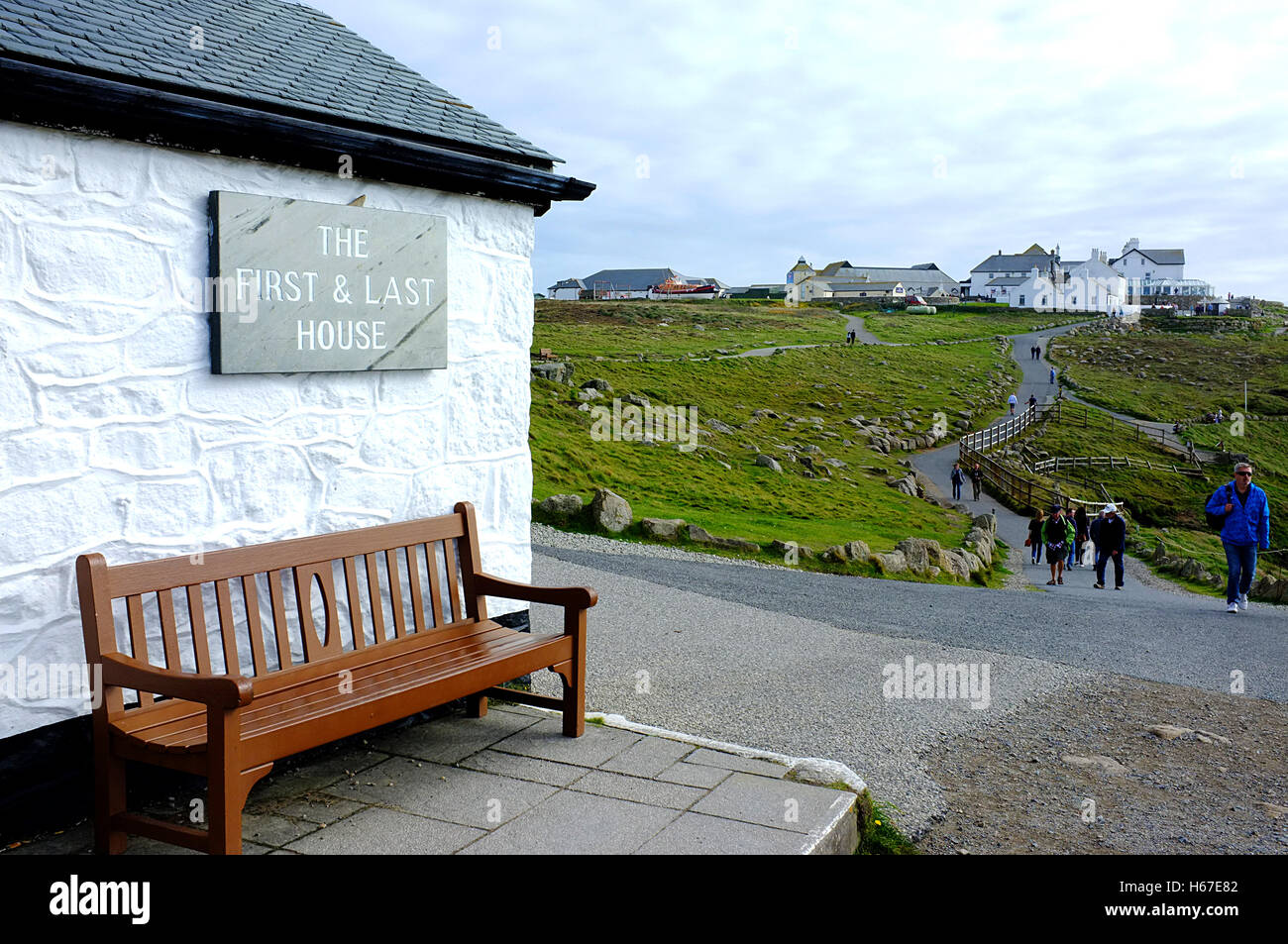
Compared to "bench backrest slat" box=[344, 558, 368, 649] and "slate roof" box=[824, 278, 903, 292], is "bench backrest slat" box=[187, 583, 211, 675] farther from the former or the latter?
"slate roof" box=[824, 278, 903, 292]

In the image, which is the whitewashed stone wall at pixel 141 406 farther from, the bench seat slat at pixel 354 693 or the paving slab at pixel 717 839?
the paving slab at pixel 717 839

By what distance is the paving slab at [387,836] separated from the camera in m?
3.85

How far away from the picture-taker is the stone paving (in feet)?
12.9

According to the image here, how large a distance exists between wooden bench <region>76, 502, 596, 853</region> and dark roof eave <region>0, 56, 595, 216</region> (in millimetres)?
1682

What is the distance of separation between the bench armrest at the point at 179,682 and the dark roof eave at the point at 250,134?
2.03 m

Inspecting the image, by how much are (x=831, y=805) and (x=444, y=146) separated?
375 cm

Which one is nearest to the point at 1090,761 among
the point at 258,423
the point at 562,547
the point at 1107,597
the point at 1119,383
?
the point at 258,423

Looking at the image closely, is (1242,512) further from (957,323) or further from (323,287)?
(957,323)

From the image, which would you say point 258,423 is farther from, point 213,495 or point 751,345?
point 751,345

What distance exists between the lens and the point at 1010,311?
105438 millimetres

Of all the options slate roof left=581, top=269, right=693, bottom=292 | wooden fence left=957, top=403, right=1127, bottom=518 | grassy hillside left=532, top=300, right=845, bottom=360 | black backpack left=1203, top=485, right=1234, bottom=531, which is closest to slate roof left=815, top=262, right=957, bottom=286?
slate roof left=581, top=269, right=693, bottom=292

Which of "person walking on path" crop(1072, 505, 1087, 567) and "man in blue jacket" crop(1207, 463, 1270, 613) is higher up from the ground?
"man in blue jacket" crop(1207, 463, 1270, 613)

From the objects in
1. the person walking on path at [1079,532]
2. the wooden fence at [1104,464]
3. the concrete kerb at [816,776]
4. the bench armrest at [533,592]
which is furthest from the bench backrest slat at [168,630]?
the wooden fence at [1104,464]

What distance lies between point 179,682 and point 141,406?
1.29m
